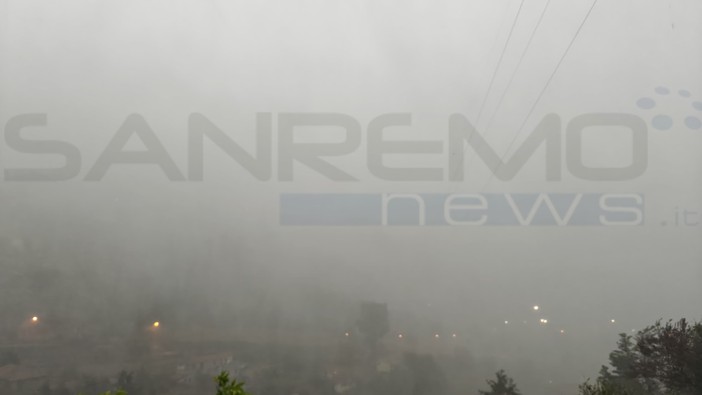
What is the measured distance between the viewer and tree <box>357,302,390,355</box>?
189 inches

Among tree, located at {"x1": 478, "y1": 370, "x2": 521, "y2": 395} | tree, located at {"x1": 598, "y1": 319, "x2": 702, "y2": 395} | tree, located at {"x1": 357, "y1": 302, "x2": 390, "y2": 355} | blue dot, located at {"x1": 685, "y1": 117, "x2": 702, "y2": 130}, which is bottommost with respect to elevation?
tree, located at {"x1": 478, "y1": 370, "x2": 521, "y2": 395}

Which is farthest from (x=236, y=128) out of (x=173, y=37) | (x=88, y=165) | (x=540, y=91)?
(x=540, y=91)

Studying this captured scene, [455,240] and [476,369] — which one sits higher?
[455,240]

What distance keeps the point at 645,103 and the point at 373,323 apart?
2.79m

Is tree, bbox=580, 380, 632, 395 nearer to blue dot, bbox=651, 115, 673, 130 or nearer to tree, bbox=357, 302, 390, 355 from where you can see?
tree, bbox=357, 302, 390, 355

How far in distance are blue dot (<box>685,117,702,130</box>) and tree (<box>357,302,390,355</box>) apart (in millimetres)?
2827

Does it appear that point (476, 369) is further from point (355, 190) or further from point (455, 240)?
point (355, 190)

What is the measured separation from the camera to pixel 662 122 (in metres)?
4.91

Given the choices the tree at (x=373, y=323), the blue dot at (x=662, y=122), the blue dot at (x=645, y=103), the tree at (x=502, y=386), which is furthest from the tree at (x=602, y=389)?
the blue dot at (x=645, y=103)

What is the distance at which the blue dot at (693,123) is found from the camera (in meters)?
4.91

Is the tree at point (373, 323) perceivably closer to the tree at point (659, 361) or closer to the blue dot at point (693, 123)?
the tree at point (659, 361)

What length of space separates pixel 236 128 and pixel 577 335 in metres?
3.15

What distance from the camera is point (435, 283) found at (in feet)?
15.9

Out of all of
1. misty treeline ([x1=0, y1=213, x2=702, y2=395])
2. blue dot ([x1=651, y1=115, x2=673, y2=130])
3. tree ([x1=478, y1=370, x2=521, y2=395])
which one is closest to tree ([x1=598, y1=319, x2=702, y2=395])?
misty treeline ([x1=0, y1=213, x2=702, y2=395])
